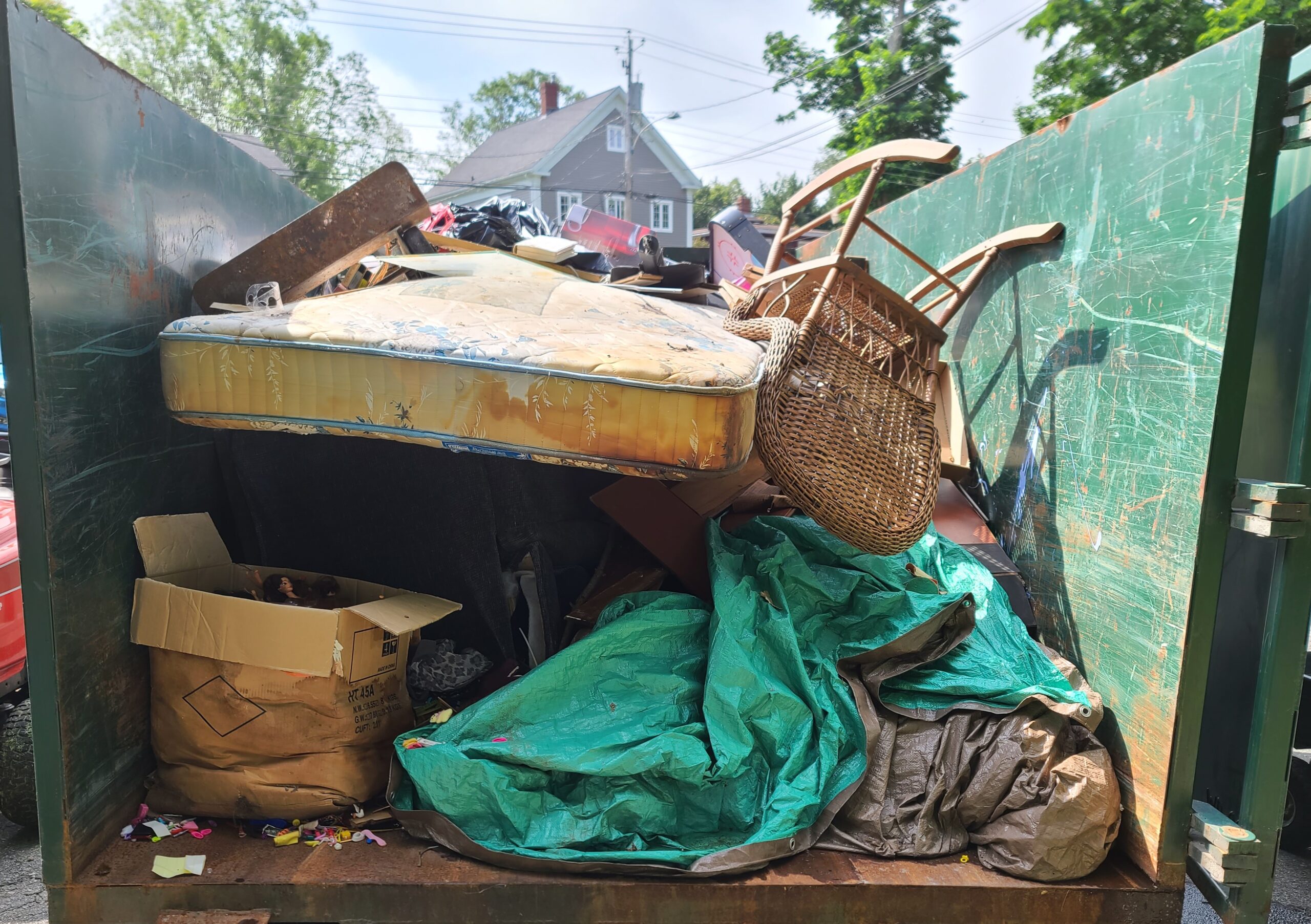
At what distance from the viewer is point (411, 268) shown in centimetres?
203

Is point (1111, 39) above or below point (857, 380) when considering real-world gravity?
above

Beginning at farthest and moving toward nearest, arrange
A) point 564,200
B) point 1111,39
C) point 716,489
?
point 564,200 < point 1111,39 < point 716,489

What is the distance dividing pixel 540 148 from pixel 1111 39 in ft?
58.0

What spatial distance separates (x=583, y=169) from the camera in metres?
26.0

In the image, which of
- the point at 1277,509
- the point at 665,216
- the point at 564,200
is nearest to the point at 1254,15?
the point at 1277,509

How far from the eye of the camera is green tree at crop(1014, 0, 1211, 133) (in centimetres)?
1106

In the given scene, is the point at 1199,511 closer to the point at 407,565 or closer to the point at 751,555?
the point at 751,555

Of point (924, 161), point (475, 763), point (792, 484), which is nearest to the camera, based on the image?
point (475, 763)

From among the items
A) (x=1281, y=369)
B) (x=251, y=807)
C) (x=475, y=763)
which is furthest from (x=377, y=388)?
(x=1281, y=369)

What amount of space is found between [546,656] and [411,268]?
102 centimetres

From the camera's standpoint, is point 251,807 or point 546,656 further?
point 546,656

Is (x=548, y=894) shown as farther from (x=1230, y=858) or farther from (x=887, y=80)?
(x=887, y=80)

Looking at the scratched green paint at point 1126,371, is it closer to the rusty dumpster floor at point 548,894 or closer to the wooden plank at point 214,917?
the rusty dumpster floor at point 548,894

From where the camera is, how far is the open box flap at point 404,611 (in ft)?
5.10
